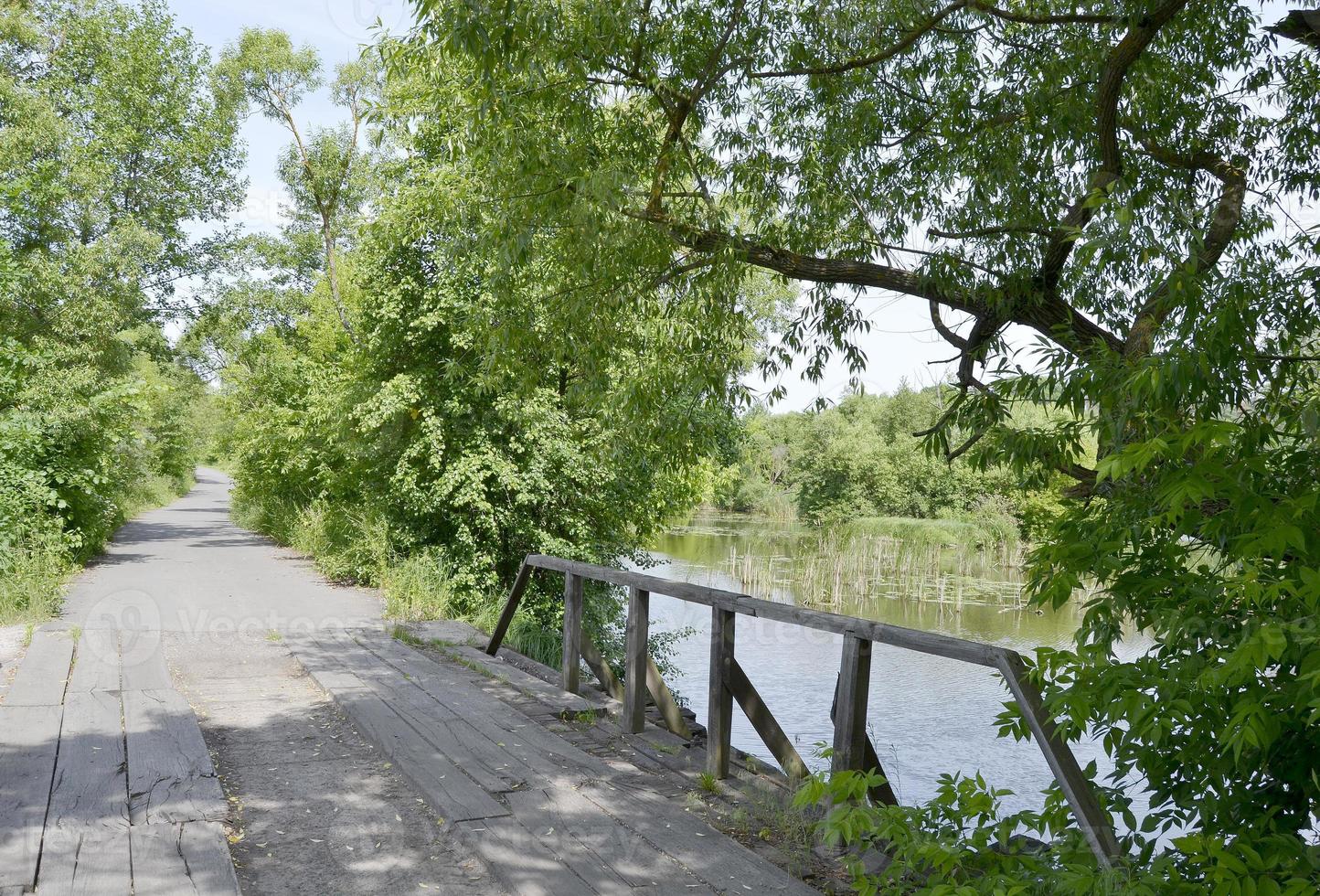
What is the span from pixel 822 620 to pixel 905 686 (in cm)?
Answer: 1009

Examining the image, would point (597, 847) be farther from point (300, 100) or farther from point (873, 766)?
point (300, 100)

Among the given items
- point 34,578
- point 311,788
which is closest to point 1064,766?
point 311,788

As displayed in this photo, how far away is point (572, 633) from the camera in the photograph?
660 cm

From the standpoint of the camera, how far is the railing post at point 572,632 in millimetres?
6539

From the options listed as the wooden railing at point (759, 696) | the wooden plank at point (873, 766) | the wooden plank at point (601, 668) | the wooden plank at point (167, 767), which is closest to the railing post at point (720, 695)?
the wooden railing at point (759, 696)

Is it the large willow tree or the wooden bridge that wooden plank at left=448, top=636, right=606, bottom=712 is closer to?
Answer: the wooden bridge

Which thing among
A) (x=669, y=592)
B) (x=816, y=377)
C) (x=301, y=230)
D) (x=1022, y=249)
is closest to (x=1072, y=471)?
(x=1022, y=249)

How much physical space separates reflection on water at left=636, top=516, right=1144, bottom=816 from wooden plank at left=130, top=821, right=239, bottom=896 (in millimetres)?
2656

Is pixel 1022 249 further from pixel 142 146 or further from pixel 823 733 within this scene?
pixel 142 146

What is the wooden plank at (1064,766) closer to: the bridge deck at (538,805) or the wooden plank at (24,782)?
the bridge deck at (538,805)

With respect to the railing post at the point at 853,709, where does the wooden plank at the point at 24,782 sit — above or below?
below

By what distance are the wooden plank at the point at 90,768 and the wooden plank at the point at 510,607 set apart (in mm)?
2664

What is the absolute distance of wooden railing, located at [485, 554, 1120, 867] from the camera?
3.18 metres

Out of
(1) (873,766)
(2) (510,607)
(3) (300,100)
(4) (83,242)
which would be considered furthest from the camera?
(3) (300,100)
